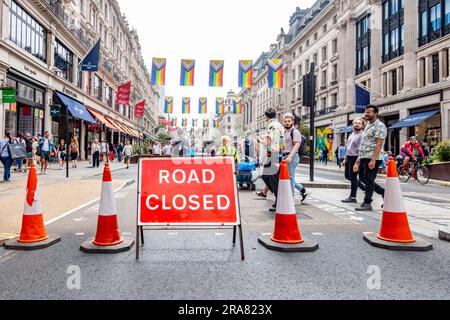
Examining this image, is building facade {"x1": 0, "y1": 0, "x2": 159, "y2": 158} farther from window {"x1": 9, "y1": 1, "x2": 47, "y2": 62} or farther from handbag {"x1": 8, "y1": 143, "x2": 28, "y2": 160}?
handbag {"x1": 8, "y1": 143, "x2": 28, "y2": 160}

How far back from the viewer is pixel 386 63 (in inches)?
1275

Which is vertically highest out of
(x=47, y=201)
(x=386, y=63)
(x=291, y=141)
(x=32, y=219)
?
(x=386, y=63)

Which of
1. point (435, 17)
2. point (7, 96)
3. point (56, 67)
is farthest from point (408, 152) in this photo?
point (56, 67)

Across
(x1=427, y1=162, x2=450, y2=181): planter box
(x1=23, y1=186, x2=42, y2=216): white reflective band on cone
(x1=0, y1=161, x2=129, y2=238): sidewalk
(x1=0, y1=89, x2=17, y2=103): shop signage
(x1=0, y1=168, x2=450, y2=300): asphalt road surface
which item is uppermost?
(x1=0, y1=89, x2=17, y2=103): shop signage

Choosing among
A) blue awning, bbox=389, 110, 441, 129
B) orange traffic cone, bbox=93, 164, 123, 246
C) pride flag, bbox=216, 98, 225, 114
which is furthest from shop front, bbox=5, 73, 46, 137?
blue awning, bbox=389, 110, 441, 129

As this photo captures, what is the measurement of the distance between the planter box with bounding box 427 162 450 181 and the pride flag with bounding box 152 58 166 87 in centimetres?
1530

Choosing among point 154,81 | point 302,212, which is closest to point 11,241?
point 302,212

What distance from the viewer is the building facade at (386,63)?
26.0 metres

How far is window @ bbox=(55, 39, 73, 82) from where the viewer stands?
24594mm

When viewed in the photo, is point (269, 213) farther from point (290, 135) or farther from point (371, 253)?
point (371, 253)

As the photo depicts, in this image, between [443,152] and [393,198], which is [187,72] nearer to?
[443,152]

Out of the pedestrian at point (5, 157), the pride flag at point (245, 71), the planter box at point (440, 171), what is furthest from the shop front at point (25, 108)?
the planter box at point (440, 171)

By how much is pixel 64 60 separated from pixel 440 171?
81.8ft
